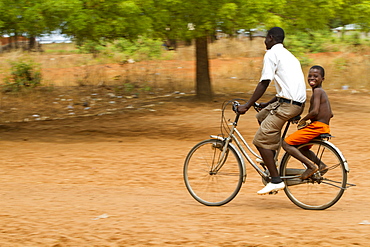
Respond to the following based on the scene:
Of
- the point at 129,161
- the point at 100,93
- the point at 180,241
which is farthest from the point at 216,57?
the point at 180,241

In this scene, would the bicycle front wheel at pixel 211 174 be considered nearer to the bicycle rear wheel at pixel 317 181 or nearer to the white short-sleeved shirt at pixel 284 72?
the bicycle rear wheel at pixel 317 181

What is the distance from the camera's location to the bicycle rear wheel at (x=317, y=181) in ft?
18.3

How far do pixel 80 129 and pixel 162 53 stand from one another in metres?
11.1

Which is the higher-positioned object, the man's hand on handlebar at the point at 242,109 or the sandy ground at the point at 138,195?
the man's hand on handlebar at the point at 242,109

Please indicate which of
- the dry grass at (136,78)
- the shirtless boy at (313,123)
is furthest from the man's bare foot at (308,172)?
the dry grass at (136,78)

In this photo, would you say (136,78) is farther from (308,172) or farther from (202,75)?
(308,172)

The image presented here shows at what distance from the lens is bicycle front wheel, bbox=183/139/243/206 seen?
5.97 metres

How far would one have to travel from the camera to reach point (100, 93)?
17.4 m

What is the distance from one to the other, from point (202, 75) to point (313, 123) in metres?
10.4

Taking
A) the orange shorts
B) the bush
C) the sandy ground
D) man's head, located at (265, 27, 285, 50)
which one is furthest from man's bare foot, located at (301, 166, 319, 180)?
the bush

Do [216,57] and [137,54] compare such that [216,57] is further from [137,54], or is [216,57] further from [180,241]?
[180,241]

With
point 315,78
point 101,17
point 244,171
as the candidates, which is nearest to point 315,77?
point 315,78

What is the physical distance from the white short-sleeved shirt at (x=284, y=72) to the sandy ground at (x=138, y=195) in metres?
1.28

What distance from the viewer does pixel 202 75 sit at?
15.8 meters
